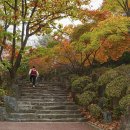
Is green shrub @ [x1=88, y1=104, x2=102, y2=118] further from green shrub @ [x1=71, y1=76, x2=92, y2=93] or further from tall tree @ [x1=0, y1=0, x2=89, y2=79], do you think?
tall tree @ [x1=0, y1=0, x2=89, y2=79]

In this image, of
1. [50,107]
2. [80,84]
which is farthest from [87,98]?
[50,107]

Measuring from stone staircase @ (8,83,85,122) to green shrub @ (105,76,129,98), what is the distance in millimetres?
3427

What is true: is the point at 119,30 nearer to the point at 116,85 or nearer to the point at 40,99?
the point at 116,85

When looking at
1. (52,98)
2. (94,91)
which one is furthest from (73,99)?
(94,91)

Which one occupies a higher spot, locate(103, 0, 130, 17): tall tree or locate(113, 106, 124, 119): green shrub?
locate(103, 0, 130, 17): tall tree

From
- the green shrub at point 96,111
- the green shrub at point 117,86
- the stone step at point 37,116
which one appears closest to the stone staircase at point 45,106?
the stone step at point 37,116

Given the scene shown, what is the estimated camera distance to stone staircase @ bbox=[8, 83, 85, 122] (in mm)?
20047

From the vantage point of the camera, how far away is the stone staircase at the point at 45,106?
20.0 m

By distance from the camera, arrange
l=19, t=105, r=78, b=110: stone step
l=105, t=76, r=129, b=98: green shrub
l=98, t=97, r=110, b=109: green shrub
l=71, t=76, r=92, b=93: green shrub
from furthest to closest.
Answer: l=71, t=76, r=92, b=93: green shrub
l=19, t=105, r=78, b=110: stone step
l=98, t=97, r=110, b=109: green shrub
l=105, t=76, r=129, b=98: green shrub

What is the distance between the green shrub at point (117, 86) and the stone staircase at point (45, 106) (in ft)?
11.2

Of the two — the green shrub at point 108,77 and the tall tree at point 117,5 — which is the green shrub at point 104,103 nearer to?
the green shrub at point 108,77

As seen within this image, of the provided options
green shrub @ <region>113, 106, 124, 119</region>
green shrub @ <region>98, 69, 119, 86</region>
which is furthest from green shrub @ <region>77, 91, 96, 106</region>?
green shrub @ <region>113, 106, 124, 119</region>

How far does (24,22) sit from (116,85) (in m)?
8.98

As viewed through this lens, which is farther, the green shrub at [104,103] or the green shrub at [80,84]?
the green shrub at [80,84]
